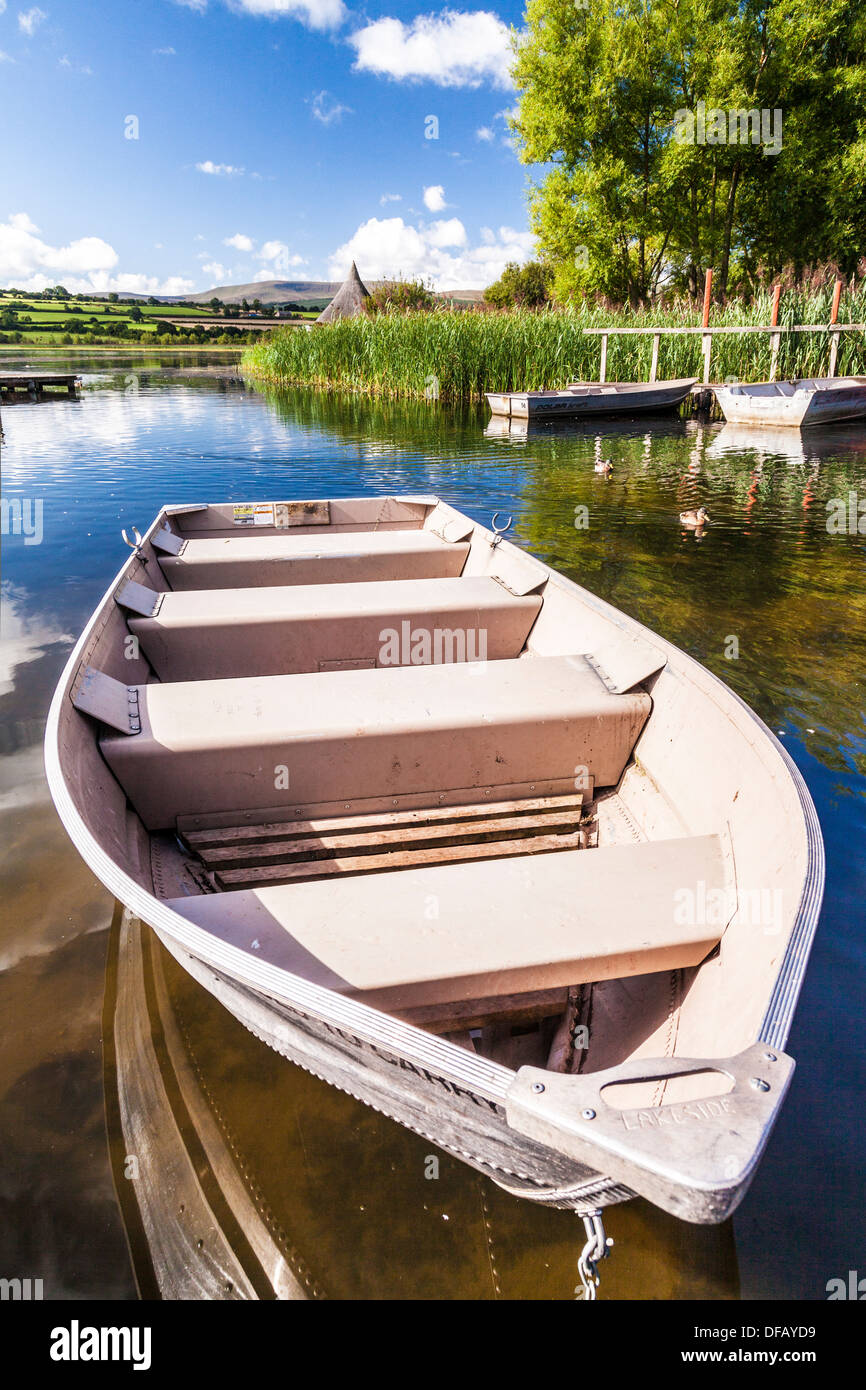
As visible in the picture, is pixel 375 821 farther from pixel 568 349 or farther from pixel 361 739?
pixel 568 349

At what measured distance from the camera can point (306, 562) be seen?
214 inches

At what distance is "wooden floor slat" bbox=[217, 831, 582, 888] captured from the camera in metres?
2.89

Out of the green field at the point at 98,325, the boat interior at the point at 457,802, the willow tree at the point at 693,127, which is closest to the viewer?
the boat interior at the point at 457,802

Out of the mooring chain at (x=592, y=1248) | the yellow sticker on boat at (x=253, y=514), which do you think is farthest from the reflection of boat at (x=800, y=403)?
the mooring chain at (x=592, y=1248)

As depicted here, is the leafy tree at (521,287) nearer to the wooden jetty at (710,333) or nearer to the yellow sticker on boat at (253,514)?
the wooden jetty at (710,333)

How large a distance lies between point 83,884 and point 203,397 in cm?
2696

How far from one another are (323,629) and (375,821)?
1.52m

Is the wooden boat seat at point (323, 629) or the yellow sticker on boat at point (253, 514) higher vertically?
the yellow sticker on boat at point (253, 514)

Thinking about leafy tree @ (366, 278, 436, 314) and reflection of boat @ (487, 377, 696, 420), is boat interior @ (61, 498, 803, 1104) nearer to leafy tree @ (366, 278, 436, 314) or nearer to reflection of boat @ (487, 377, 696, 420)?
reflection of boat @ (487, 377, 696, 420)

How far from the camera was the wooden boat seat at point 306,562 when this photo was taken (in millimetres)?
5406

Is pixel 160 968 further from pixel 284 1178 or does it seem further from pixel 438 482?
pixel 438 482

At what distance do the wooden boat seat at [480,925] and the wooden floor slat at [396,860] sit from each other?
1.89 ft

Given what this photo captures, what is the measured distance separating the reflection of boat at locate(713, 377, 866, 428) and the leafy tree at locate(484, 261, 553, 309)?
34.2m
